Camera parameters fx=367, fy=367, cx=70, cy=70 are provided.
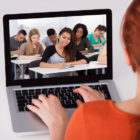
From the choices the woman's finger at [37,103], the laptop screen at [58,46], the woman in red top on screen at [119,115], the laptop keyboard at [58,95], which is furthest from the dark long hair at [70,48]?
the woman in red top on screen at [119,115]

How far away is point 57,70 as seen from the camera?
131 cm

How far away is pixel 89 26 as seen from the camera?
1.30 meters

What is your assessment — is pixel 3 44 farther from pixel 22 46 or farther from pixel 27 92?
pixel 27 92

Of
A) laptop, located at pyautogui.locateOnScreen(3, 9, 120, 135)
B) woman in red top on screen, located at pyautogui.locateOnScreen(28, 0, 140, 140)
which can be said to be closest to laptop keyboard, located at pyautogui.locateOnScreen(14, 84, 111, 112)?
laptop, located at pyautogui.locateOnScreen(3, 9, 120, 135)

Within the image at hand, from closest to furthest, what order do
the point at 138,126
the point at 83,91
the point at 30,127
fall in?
1. the point at 138,126
2. the point at 30,127
3. the point at 83,91

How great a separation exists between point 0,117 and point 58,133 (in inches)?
10.3

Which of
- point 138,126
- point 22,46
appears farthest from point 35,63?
point 138,126

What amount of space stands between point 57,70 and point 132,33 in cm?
67

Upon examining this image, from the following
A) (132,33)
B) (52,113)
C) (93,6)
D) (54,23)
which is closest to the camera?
(132,33)

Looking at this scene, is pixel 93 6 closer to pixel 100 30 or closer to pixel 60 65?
pixel 100 30

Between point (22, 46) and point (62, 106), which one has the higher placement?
point (22, 46)

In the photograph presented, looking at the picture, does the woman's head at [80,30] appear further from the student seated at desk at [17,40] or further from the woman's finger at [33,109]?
the woman's finger at [33,109]

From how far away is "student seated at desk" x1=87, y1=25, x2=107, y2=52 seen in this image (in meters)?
1.29

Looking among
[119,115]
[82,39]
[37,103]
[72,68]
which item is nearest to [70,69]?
[72,68]
